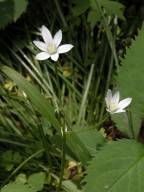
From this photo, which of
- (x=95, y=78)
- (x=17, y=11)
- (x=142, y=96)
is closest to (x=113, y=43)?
(x=95, y=78)

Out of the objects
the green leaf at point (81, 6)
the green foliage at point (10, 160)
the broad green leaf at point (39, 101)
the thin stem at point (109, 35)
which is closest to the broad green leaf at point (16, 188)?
the green foliage at point (10, 160)

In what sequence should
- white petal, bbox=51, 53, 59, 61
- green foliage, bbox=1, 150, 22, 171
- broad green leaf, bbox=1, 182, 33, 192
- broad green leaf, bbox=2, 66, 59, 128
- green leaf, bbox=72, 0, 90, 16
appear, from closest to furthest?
1. white petal, bbox=51, 53, 59, 61
2. broad green leaf, bbox=2, 66, 59, 128
3. broad green leaf, bbox=1, 182, 33, 192
4. green foliage, bbox=1, 150, 22, 171
5. green leaf, bbox=72, 0, 90, 16

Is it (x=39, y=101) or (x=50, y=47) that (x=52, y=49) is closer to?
(x=50, y=47)

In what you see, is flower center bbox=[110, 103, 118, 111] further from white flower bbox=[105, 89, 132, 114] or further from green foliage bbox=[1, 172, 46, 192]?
green foliage bbox=[1, 172, 46, 192]

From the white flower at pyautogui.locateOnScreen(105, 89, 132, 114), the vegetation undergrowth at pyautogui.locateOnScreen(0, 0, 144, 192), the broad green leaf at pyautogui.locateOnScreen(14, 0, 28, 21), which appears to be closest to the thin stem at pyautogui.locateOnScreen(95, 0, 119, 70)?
the vegetation undergrowth at pyautogui.locateOnScreen(0, 0, 144, 192)

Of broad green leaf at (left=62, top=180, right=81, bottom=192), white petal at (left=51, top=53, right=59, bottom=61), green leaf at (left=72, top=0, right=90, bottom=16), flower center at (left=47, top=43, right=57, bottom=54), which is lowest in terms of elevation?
broad green leaf at (left=62, top=180, right=81, bottom=192)

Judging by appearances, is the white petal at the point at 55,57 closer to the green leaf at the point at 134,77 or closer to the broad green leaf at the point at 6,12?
the green leaf at the point at 134,77

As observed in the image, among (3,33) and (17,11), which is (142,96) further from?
(3,33)
